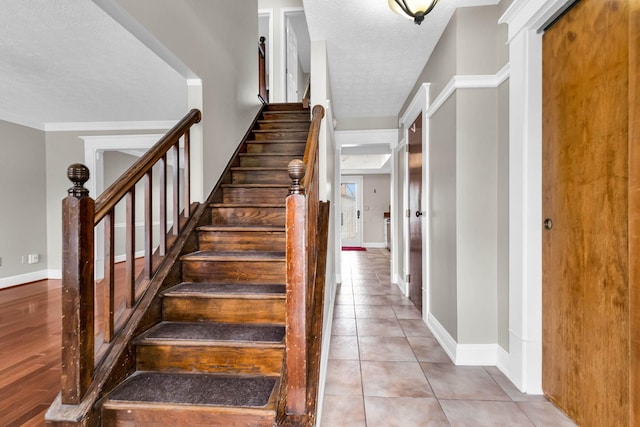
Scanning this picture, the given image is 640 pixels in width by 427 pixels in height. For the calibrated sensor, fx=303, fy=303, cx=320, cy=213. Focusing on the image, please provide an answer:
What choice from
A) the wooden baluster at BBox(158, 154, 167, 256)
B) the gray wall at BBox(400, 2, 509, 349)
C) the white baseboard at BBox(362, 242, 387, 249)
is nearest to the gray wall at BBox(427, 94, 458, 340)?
the gray wall at BBox(400, 2, 509, 349)

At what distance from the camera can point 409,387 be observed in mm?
1812

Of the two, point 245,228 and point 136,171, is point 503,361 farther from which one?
point 136,171

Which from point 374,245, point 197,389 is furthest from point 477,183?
point 374,245

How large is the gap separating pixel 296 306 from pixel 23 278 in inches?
206

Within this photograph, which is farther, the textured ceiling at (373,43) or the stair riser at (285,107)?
the stair riser at (285,107)

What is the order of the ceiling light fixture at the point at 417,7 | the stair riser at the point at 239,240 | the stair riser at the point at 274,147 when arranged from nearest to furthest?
the ceiling light fixture at the point at 417,7, the stair riser at the point at 239,240, the stair riser at the point at 274,147

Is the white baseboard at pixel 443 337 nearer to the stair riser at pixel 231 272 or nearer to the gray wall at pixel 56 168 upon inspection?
the stair riser at pixel 231 272

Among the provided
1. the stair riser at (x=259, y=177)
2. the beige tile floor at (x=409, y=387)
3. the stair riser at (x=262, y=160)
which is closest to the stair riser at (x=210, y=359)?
the beige tile floor at (x=409, y=387)

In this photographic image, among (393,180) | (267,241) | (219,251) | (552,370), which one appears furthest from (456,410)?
(393,180)

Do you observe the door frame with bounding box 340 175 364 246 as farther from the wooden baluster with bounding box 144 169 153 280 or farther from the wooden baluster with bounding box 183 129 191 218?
the wooden baluster with bounding box 144 169 153 280

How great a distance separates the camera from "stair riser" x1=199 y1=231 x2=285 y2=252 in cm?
220

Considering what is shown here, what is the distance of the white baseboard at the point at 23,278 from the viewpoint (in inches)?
162

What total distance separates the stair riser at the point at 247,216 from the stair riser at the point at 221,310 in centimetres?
77

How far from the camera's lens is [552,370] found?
5.36 feet
